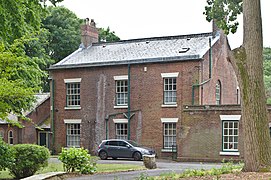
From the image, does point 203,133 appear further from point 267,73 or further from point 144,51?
point 267,73

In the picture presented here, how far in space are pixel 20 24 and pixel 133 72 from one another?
55.0 feet

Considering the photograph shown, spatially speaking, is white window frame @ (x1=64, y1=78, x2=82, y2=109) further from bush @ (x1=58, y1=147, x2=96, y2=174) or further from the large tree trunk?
the large tree trunk

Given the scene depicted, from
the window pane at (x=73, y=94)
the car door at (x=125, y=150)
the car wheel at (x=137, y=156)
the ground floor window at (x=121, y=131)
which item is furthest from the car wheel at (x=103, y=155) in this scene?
the window pane at (x=73, y=94)

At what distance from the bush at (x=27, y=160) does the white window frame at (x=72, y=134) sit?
2009 cm

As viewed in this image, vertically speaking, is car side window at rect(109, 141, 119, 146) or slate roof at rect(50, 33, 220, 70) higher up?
slate roof at rect(50, 33, 220, 70)

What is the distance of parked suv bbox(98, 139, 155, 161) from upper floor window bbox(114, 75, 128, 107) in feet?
15.6

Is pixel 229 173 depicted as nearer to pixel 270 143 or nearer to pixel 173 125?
pixel 270 143

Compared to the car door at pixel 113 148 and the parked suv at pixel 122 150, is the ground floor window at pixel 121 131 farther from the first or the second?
the car door at pixel 113 148

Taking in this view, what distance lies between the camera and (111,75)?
3656 cm

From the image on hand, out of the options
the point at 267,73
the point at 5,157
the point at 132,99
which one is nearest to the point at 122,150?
the point at 132,99

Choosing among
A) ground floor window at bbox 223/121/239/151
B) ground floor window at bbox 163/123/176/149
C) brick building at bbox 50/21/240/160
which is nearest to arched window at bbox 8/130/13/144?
brick building at bbox 50/21/240/160

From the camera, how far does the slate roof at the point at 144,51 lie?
34.1 m

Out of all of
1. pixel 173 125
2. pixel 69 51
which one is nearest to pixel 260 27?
pixel 173 125

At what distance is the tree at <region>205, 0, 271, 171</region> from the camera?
1220 cm
